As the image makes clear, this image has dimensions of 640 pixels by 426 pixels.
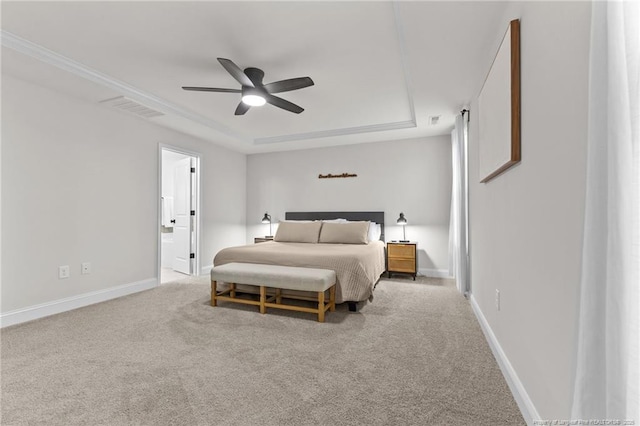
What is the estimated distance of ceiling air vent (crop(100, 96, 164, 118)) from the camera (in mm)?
3424

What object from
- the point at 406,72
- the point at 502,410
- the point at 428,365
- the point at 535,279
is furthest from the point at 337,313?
the point at 406,72

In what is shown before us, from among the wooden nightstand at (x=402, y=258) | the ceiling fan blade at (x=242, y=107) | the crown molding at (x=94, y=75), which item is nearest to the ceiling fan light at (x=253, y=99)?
the ceiling fan blade at (x=242, y=107)

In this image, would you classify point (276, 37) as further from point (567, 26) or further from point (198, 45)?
point (567, 26)

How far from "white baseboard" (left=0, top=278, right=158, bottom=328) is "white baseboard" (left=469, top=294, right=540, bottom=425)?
13.6 feet

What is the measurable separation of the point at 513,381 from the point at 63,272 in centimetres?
421

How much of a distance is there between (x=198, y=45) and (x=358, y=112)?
2241 mm

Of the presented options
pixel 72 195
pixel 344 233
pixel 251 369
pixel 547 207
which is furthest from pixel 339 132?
pixel 547 207

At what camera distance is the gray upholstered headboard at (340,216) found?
5320 millimetres

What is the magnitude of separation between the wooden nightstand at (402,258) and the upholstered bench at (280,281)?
1.92 metres

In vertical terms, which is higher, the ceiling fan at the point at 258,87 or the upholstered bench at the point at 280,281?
the ceiling fan at the point at 258,87

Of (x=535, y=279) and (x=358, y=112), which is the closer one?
(x=535, y=279)

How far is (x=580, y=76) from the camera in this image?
982 millimetres

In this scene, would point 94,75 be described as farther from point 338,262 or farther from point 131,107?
point 338,262

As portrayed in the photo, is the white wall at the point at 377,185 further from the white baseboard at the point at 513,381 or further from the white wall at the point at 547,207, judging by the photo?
the white wall at the point at 547,207
